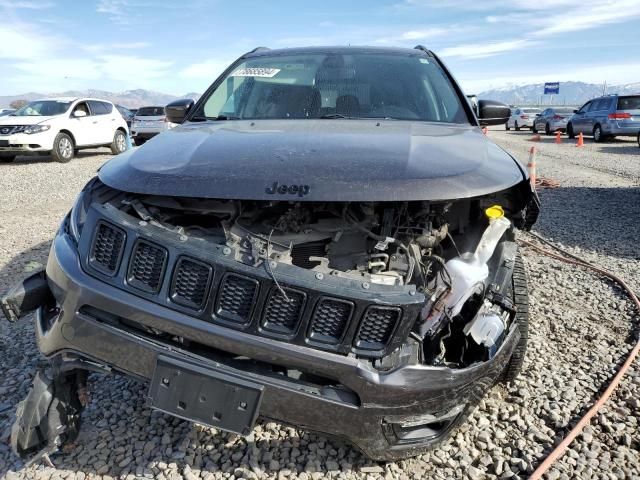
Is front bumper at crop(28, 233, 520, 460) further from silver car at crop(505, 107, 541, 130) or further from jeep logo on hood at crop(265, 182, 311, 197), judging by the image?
silver car at crop(505, 107, 541, 130)

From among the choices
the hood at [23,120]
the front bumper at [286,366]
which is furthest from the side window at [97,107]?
the front bumper at [286,366]

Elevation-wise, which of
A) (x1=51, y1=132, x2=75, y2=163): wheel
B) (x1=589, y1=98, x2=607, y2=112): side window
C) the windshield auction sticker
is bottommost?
(x1=51, y1=132, x2=75, y2=163): wheel

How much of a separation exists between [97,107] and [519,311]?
13973 millimetres

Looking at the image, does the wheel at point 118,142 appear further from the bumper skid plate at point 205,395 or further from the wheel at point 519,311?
the bumper skid plate at point 205,395

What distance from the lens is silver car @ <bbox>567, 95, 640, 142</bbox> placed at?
16.7 meters

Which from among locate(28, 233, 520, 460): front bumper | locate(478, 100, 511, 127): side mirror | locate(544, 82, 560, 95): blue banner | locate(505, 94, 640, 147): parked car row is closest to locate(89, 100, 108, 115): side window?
locate(478, 100, 511, 127): side mirror

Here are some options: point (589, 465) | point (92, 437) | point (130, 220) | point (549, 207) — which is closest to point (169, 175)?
point (130, 220)

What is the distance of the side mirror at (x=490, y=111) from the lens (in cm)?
355

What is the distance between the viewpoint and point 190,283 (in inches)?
68.9

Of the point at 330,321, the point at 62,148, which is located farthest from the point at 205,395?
the point at 62,148

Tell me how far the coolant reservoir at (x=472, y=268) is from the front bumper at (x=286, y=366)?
257 mm

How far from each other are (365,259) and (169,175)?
0.83m

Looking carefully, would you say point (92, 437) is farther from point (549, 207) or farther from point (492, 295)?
point (549, 207)

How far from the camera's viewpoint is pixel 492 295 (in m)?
2.14
